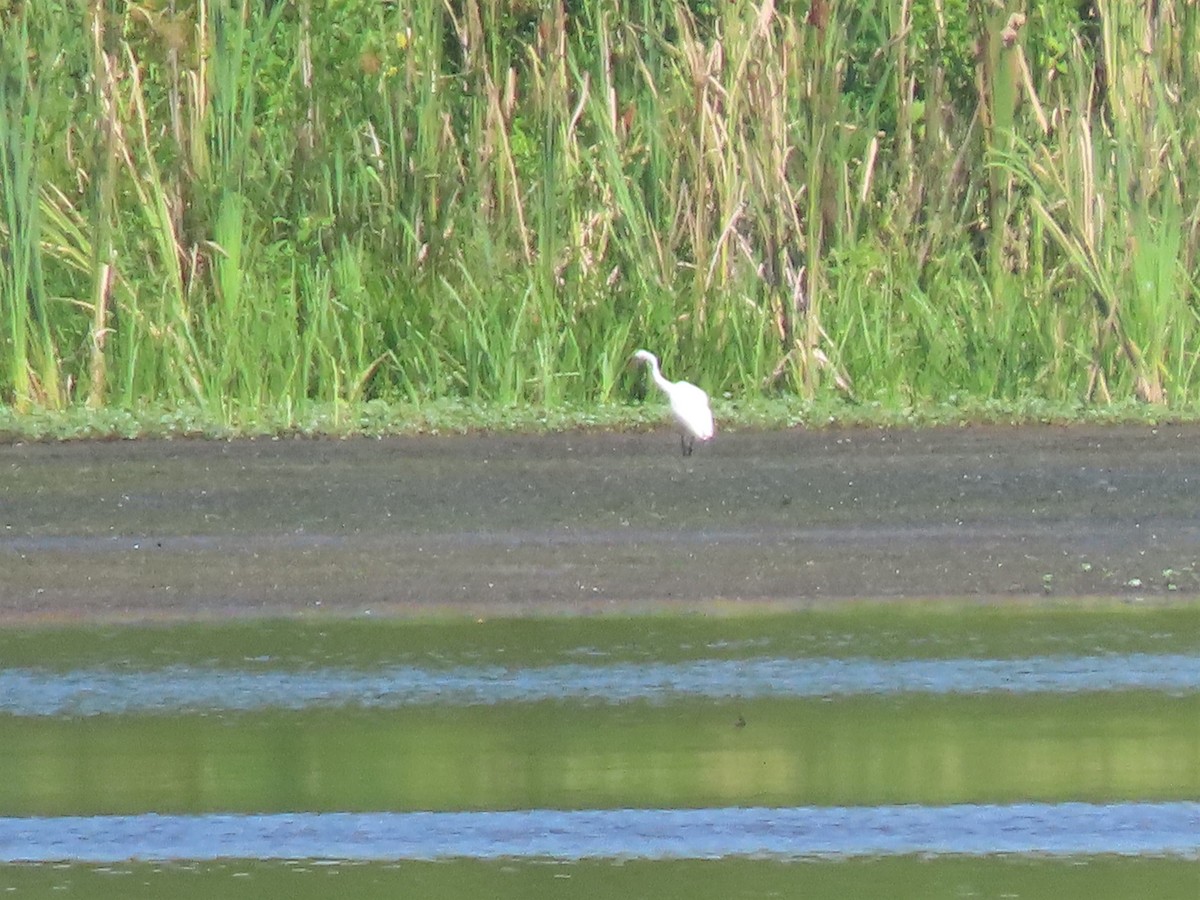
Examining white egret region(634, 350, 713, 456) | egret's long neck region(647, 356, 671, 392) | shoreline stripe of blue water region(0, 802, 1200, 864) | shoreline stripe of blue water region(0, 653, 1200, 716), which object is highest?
egret's long neck region(647, 356, 671, 392)

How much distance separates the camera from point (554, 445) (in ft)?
34.6

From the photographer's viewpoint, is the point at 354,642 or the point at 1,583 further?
the point at 1,583

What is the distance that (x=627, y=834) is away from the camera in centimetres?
516

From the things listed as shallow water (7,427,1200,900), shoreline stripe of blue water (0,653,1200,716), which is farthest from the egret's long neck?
shoreline stripe of blue water (0,653,1200,716)

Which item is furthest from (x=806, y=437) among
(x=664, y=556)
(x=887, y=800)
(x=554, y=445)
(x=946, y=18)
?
(x=887, y=800)

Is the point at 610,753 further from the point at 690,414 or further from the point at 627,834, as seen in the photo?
the point at 690,414

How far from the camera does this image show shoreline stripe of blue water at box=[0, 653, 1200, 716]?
6473 mm

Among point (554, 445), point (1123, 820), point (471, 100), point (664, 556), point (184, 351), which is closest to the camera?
point (1123, 820)

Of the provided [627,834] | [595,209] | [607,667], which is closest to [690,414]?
[595,209]

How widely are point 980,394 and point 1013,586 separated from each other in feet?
12.9

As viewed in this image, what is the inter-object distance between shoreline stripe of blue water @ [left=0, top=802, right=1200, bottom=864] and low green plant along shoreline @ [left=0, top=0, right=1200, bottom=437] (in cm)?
586

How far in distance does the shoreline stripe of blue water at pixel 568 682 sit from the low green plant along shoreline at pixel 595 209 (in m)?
4.30

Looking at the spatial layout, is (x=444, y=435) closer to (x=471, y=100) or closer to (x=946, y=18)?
(x=471, y=100)

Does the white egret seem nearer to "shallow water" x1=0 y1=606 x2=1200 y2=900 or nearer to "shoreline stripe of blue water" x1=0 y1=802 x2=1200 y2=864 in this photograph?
"shallow water" x1=0 y1=606 x2=1200 y2=900
